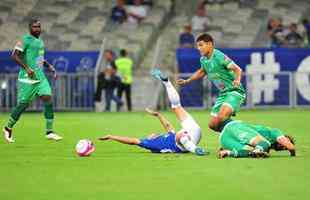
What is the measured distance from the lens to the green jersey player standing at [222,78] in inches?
673

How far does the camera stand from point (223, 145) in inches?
635

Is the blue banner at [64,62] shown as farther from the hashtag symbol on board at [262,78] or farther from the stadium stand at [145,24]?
the hashtag symbol on board at [262,78]

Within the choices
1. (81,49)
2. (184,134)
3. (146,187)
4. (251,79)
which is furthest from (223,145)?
(81,49)

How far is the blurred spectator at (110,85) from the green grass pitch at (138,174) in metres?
14.7

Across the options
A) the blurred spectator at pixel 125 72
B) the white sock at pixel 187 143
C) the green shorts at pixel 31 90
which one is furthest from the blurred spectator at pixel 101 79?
the white sock at pixel 187 143

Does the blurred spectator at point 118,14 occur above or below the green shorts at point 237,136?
above

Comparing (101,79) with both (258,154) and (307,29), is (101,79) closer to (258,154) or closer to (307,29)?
(307,29)

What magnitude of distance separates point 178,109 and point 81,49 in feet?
71.4

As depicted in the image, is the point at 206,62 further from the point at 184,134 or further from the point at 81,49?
the point at 81,49

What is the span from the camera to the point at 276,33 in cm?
3750

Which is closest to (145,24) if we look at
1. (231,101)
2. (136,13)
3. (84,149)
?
(136,13)

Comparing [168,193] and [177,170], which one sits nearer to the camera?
[168,193]

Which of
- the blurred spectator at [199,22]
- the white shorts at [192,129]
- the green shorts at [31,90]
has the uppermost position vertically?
the blurred spectator at [199,22]

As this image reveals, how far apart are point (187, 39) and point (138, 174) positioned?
23495mm
